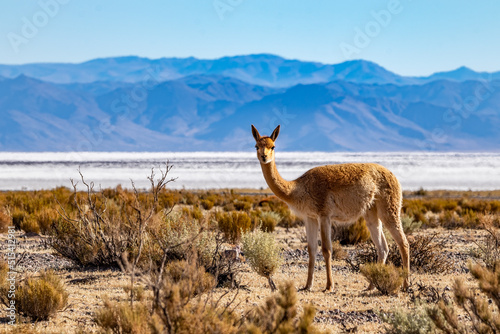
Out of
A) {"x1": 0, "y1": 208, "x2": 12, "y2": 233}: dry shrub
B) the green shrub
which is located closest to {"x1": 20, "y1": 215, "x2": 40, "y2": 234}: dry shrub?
{"x1": 0, "y1": 208, "x2": 12, "y2": 233}: dry shrub

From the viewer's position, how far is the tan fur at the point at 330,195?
7.42 meters

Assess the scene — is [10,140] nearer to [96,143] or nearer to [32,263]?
[96,143]

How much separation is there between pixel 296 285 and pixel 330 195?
1370 mm

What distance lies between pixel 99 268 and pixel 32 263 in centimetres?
113

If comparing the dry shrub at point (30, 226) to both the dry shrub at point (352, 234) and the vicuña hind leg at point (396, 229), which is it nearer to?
the dry shrub at point (352, 234)

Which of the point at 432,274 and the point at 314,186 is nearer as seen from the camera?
the point at 314,186

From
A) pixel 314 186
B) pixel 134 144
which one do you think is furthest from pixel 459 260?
pixel 134 144

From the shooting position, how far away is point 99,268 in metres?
9.11

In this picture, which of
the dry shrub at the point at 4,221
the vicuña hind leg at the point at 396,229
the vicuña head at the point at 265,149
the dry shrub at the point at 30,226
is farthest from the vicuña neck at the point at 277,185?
the dry shrub at the point at 4,221

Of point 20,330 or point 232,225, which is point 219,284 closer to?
point 20,330

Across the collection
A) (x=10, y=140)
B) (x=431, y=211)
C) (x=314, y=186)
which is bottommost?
(x=431, y=211)

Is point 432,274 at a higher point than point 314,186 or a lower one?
lower

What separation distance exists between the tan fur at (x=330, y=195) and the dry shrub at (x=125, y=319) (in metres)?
2.95

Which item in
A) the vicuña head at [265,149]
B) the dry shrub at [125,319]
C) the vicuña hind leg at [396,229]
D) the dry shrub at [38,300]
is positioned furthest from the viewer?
the vicuña hind leg at [396,229]
